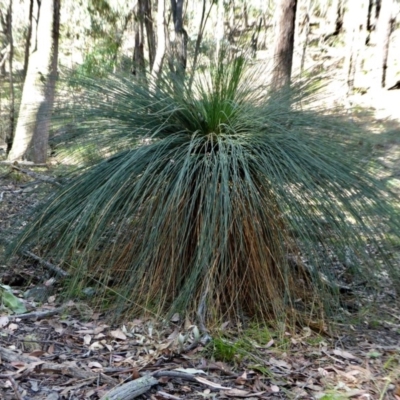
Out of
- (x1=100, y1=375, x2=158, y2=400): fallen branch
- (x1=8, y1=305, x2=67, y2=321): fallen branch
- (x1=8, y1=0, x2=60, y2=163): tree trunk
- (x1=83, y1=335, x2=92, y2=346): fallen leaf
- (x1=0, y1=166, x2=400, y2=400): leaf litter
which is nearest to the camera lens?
(x1=100, y1=375, x2=158, y2=400): fallen branch

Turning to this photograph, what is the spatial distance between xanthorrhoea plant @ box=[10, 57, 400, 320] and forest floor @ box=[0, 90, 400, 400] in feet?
0.56

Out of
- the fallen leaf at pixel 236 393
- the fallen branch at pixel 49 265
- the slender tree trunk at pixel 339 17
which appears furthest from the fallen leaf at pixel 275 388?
the slender tree trunk at pixel 339 17

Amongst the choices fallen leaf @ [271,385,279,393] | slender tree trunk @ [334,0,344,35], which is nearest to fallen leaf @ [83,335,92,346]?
fallen leaf @ [271,385,279,393]

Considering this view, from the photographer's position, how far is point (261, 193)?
2863 mm

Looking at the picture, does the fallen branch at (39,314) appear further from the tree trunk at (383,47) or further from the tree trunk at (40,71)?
the tree trunk at (383,47)

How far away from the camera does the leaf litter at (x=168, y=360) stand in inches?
84.7

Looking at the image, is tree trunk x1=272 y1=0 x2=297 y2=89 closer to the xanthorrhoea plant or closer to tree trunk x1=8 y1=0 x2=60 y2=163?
tree trunk x1=8 y1=0 x2=60 y2=163

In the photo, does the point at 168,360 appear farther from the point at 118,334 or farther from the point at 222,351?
the point at 118,334

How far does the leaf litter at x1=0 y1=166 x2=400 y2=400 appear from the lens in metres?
2.15

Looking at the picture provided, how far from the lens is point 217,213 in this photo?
2.68 metres

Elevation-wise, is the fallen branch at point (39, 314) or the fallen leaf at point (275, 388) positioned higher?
the fallen branch at point (39, 314)

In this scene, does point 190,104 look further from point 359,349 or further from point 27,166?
point 27,166

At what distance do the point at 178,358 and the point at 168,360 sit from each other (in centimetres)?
5

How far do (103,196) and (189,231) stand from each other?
1.71 feet
